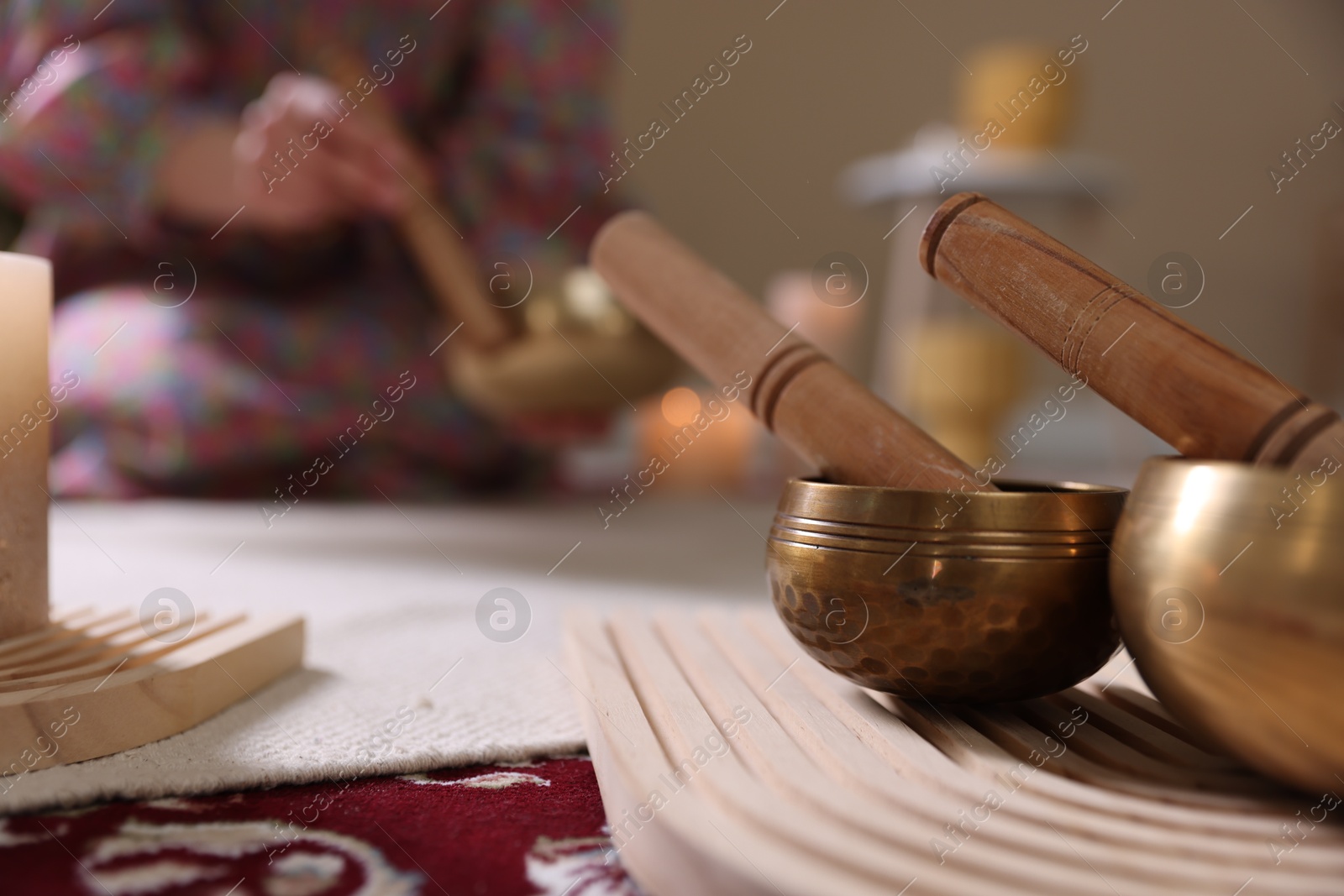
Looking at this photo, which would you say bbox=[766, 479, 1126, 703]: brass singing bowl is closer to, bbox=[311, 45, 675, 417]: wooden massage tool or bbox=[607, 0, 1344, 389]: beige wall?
bbox=[311, 45, 675, 417]: wooden massage tool

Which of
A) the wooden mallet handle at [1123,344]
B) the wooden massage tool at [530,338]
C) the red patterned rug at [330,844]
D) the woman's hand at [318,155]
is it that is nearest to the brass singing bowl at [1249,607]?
the wooden mallet handle at [1123,344]

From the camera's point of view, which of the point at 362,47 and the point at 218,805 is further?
the point at 362,47

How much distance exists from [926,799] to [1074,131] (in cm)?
304

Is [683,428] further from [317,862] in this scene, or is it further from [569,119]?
[317,862]

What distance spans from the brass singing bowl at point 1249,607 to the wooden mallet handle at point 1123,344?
0.02 metres

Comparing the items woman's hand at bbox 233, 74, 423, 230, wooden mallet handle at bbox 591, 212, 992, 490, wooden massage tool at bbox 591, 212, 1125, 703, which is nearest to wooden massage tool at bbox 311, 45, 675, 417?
woman's hand at bbox 233, 74, 423, 230

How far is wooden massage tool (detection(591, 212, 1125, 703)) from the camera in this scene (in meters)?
0.37

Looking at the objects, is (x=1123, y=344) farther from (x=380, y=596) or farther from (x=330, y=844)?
(x=380, y=596)

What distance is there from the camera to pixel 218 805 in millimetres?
367

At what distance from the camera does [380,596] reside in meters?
0.80

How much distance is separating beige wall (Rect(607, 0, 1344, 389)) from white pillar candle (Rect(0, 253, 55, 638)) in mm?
2160

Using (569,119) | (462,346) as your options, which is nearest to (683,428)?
(569,119)

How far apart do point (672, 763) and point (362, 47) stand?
4.42ft

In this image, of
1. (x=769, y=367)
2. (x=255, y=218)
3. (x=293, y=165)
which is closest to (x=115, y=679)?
A: (x=769, y=367)
